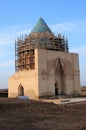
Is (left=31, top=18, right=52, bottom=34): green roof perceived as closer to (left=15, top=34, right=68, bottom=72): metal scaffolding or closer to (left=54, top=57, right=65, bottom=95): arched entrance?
(left=15, top=34, right=68, bottom=72): metal scaffolding

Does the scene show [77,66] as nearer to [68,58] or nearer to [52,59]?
[68,58]

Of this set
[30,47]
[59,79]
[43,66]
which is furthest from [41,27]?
[59,79]

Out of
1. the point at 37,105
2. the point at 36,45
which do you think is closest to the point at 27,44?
the point at 36,45

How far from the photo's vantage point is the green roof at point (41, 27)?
37.2 m

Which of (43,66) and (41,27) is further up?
(41,27)

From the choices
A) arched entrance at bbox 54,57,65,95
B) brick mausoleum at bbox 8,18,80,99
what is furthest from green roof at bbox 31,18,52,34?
arched entrance at bbox 54,57,65,95

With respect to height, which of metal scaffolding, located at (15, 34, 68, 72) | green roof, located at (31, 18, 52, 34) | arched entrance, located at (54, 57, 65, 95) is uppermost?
green roof, located at (31, 18, 52, 34)

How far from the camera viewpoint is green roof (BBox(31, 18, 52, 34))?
3725 centimetres

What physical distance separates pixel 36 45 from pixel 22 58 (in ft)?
10.3

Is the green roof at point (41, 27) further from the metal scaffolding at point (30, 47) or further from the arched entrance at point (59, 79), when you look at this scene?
the arched entrance at point (59, 79)

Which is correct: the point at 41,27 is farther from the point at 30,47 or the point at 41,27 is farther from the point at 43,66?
the point at 43,66

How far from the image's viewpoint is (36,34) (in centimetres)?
3666

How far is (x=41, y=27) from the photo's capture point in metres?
37.6

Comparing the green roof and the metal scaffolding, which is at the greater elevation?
the green roof
